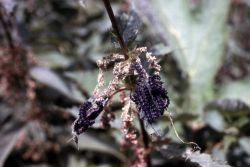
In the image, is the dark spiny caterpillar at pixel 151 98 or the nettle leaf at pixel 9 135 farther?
the nettle leaf at pixel 9 135

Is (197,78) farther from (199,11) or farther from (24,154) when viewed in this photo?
(24,154)

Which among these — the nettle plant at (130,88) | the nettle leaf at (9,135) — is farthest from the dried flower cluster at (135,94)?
the nettle leaf at (9,135)

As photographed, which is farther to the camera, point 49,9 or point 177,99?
point 49,9

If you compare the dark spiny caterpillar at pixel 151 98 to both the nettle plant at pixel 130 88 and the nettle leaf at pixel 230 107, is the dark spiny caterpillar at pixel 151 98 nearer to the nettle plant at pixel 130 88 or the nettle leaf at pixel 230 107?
the nettle plant at pixel 130 88

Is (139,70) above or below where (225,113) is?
below

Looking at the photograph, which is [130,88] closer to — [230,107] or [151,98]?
[151,98]

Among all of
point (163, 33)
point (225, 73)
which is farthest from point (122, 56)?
point (225, 73)

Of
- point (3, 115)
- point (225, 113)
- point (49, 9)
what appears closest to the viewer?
point (225, 113)

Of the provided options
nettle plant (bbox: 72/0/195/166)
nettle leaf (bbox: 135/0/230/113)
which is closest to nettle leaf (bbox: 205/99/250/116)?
nettle leaf (bbox: 135/0/230/113)
